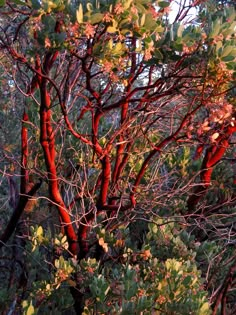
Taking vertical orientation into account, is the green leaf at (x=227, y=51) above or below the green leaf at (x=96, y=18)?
below

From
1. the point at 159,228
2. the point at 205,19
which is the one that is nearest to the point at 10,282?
the point at 159,228

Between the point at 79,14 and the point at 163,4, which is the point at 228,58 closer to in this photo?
the point at 163,4

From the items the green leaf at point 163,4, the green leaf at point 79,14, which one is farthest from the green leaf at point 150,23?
the green leaf at point 79,14

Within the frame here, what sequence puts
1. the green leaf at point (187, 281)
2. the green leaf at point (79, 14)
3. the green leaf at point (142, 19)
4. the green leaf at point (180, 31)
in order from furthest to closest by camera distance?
the green leaf at point (187, 281) → the green leaf at point (180, 31) → the green leaf at point (142, 19) → the green leaf at point (79, 14)


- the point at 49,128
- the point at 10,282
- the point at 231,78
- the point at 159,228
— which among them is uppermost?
the point at 231,78

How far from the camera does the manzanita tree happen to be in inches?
99.8

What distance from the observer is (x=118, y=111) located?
4250 millimetres

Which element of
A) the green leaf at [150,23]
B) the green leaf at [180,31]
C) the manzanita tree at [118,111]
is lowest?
the manzanita tree at [118,111]

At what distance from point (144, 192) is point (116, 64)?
1354mm

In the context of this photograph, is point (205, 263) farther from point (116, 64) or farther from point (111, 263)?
point (116, 64)

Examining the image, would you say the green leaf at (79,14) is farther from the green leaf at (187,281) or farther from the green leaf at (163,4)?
the green leaf at (187,281)

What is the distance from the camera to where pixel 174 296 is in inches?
115

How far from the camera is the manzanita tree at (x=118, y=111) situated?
99.8 inches

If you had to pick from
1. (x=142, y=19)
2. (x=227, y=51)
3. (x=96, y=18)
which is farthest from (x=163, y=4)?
(x=96, y=18)
